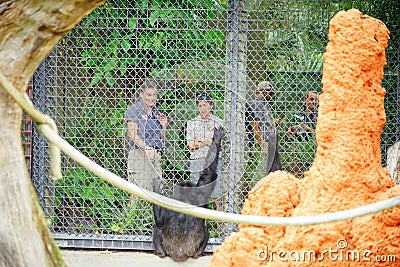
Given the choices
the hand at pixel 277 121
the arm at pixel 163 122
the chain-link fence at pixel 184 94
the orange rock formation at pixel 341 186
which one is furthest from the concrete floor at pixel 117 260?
the orange rock formation at pixel 341 186

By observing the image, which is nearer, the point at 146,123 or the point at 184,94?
the point at 146,123

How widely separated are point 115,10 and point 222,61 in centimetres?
132

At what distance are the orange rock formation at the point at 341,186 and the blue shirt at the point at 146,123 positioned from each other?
12.4ft

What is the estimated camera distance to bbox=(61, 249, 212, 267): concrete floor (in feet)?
24.2

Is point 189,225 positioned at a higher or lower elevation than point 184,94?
lower

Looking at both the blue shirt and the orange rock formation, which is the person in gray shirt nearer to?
the blue shirt

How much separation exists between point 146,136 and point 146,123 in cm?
17

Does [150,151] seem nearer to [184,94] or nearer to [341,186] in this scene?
[184,94]

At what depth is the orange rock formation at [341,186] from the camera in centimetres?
360

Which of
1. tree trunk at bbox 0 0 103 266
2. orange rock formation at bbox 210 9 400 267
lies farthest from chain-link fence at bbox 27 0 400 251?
tree trunk at bbox 0 0 103 266

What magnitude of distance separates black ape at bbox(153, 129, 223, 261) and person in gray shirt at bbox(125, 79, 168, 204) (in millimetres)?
270

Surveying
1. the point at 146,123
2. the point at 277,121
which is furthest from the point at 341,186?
the point at 146,123

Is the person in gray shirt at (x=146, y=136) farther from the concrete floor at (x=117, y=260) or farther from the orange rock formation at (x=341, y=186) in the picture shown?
the orange rock formation at (x=341, y=186)

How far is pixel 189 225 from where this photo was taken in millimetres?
7582
